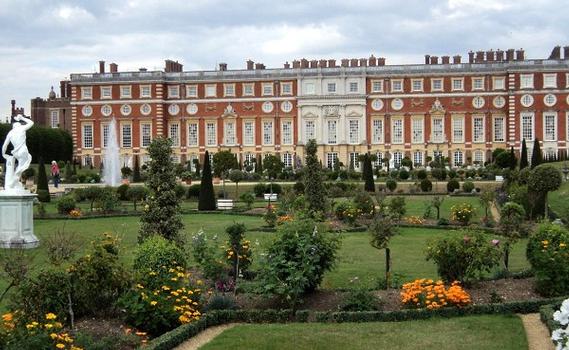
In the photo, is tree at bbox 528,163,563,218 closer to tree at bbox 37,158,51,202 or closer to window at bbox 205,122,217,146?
tree at bbox 37,158,51,202

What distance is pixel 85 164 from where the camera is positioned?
200 ft

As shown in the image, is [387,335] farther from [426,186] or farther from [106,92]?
[106,92]

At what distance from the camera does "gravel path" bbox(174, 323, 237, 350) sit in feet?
30.8

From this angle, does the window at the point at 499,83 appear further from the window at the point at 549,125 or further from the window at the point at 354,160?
the window at the point at 354,160

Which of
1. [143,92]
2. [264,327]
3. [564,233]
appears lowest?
[264,327]

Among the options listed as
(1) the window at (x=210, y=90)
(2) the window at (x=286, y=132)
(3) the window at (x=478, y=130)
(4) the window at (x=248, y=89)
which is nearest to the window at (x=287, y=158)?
(2) the window at (x=286, y=132)

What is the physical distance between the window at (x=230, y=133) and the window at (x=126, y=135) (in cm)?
724

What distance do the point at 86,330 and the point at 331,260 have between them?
154 inches

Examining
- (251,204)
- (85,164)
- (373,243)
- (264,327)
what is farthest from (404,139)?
(264,327)

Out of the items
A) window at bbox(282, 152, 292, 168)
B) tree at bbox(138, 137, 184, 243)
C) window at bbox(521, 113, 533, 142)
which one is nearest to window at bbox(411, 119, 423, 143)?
window at bbox(521, 113, 533, 142)

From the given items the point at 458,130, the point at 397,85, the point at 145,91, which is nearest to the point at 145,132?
the point at 145,91

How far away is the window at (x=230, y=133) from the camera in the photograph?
59.9 m

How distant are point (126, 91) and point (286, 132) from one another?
40.6ft

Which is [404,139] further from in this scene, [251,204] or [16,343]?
[16,343]
